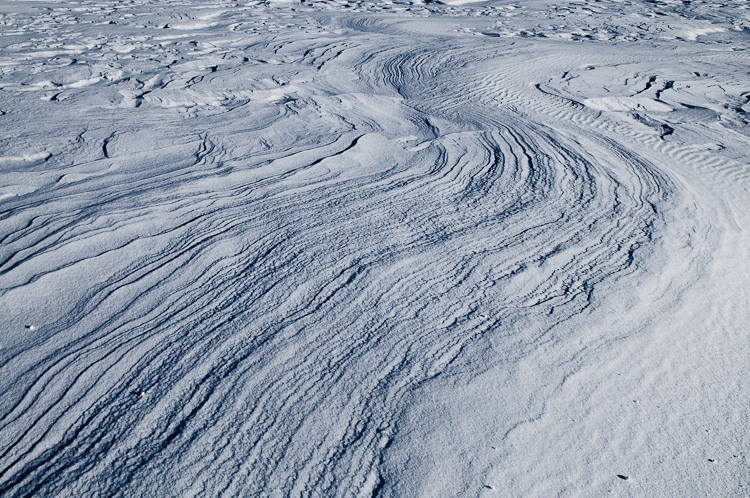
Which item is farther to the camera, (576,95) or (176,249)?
(576,95)

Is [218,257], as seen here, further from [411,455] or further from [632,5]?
[632,5]

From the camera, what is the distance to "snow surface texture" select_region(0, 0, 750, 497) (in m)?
1.32

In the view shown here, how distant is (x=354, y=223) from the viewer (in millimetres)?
2373

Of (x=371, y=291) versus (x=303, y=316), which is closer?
(x=303, y=316)

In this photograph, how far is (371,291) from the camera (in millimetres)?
1931

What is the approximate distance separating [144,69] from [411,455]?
4.61m

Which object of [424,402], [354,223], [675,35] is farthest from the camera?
[675,35]

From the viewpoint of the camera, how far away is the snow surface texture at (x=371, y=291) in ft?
4.34

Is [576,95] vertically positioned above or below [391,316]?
above

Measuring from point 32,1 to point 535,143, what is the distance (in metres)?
8.09

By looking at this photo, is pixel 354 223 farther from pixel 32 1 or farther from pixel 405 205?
pixel 32 1

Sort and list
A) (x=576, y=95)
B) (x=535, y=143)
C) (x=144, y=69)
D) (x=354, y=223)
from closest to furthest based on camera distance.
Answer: (x=354, y=223) < (x=535, y=143) < (x=576, y=95) < (x=144, y=69)

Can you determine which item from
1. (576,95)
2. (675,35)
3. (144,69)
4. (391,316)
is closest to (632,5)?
(675,35)

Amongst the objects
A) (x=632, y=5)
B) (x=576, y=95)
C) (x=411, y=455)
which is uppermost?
(x=632, y=5)
